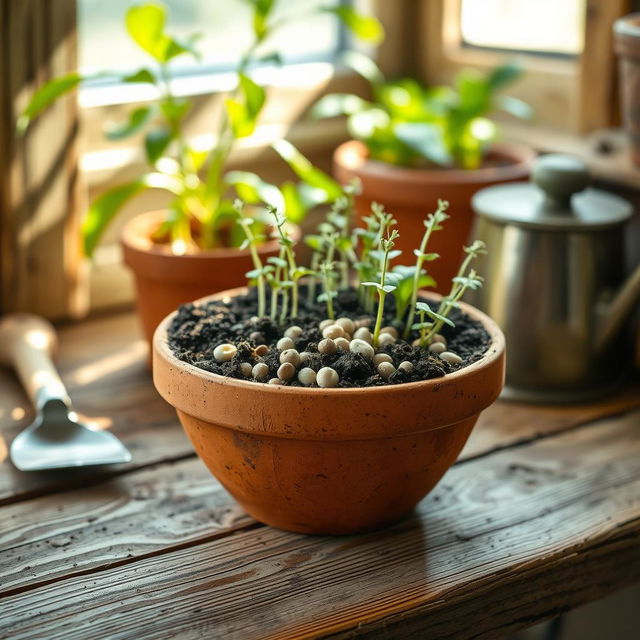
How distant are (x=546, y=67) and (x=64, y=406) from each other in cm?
90

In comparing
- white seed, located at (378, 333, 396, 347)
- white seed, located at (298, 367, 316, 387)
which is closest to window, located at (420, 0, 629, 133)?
white seed, located at (378, 333, 396, 347)

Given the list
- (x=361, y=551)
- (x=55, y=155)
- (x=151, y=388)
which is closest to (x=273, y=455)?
(x=361, y=551)

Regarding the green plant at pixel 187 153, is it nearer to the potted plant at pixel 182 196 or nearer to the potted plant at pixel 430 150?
the potted plant at pixel 182 196

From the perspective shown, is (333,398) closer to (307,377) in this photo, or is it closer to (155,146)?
(307,377)

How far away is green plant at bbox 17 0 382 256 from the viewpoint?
3.66 ft

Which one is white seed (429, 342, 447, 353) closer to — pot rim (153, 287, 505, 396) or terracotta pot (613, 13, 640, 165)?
pot rim (153, 287, 505, 396)

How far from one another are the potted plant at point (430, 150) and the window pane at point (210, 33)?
0.10m

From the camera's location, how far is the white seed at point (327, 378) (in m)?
0.76

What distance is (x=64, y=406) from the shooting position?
1.01 m

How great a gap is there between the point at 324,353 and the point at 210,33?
87 centimetres

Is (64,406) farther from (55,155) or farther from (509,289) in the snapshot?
(509,289)

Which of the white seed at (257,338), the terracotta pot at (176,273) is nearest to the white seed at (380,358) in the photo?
the white seed at (257,338)

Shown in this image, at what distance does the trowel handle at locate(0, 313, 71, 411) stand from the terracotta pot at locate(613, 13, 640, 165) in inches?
29.9

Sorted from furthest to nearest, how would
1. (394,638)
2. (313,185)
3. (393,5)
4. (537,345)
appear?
(393,5)
(313,185)
(537,345)
(394,638)
